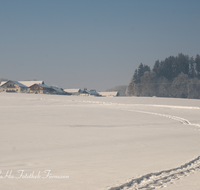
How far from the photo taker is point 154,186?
512 cm

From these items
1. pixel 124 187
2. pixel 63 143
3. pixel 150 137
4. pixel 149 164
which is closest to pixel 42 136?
pixel 63 143

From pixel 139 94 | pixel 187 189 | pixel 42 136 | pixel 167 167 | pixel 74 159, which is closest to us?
pixel 187 189

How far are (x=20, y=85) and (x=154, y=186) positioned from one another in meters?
87.9

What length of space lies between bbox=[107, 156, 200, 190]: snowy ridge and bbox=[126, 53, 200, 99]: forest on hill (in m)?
66.9

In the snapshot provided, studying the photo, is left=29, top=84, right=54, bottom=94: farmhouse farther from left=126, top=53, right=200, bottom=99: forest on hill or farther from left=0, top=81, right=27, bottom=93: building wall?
left=126, top=53, right=200, bottom=99: forest on hill

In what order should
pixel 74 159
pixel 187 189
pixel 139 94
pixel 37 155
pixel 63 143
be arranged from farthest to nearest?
pixel 139 94, pixel 63 143, pixel 37 155, pixel 74 159, pixel 187 189

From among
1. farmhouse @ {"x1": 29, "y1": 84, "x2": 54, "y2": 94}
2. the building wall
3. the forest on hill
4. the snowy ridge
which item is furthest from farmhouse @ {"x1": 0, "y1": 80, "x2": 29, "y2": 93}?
the snowy ridge

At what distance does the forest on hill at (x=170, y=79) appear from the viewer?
7306cm

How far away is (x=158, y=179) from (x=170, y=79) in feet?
276

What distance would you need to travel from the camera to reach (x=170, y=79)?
282ft

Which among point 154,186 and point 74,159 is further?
point 74,159

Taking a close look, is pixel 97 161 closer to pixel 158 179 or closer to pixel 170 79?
pixel 158 179

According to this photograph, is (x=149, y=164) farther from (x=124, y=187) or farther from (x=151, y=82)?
(x=151, y=82)

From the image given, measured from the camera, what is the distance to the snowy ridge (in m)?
5.11
